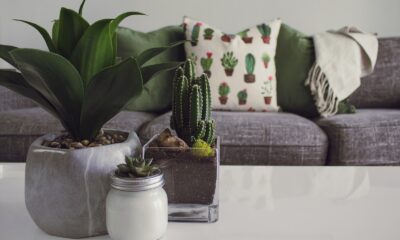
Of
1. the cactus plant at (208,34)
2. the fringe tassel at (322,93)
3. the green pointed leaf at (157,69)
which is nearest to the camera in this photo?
the green pointed leaf at (157,69)

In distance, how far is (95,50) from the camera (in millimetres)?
687

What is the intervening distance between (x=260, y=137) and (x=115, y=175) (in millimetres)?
1156

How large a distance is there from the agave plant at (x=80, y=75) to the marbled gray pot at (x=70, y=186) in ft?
0.20

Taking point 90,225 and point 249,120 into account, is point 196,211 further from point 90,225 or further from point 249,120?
point 249,120

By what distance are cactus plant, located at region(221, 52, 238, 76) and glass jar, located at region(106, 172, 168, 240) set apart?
5.07 ft

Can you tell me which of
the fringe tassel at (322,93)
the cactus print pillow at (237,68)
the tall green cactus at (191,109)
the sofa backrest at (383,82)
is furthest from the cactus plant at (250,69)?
the tall green cactus at (191,109)

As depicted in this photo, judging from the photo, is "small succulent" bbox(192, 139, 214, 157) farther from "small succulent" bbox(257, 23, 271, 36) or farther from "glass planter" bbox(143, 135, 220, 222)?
"small succulent" bbox(257, 23, 271, 36)

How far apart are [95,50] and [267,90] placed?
1.56 metres

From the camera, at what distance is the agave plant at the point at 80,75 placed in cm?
63

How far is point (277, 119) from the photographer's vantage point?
1.87 metres

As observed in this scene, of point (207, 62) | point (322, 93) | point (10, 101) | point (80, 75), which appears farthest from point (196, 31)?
point (80, 75)

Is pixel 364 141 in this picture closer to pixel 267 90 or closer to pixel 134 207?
pixel 267 90

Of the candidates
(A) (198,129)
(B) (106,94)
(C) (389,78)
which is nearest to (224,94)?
(C) (389,78)

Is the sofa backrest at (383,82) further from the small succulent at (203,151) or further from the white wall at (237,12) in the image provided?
the small succulent at (203,151)
